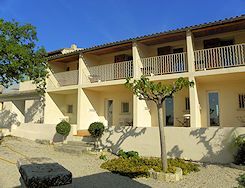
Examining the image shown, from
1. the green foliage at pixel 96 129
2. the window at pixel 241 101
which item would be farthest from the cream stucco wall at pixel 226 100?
the green foliage at pixel 96 129

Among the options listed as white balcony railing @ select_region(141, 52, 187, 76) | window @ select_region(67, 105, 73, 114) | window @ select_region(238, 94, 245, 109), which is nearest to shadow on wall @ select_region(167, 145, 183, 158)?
white balcony railing @ select_region(141, 52, 187, 76)

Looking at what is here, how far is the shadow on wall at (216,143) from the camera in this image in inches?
392

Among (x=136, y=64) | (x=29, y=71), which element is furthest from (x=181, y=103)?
(x=29, y=71)

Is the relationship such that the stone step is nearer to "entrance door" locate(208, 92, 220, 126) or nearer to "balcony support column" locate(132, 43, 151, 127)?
"balcony support column" locate(132, 43, 151, 127)

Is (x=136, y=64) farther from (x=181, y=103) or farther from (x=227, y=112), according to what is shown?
(x=227, y=112)

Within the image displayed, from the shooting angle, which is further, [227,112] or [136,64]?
[136,64]

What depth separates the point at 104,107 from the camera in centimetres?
1845

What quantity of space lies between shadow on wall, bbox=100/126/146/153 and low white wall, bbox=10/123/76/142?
347 cm

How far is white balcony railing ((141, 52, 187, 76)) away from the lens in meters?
13.5

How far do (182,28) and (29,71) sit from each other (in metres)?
10.3

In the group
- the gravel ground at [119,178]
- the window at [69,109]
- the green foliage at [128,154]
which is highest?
the window at [69,109]

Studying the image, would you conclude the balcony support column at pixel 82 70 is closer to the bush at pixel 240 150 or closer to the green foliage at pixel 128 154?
the green foliage at pixel 128 154

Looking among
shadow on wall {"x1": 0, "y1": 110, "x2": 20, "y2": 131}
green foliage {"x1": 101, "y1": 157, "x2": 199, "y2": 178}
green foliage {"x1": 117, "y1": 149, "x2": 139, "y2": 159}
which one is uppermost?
shadow on wall {"x1": 0, "y1": 110, "x2": 20, "y2": 131}

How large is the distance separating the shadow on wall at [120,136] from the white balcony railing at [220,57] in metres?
5.01
